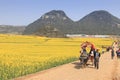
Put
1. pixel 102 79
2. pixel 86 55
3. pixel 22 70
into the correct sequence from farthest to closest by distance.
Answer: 1. pixel 86 55
2. pixel 22 70
3. pixel 102 79

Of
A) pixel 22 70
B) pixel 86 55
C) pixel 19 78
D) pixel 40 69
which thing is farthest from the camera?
pixel 86 55

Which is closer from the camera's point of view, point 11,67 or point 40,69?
point 11,67

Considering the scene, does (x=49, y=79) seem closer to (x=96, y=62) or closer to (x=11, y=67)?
(x=11, y=67)

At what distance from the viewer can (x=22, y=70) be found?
78.5 feet

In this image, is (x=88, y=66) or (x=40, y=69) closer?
(x=40, y=69)

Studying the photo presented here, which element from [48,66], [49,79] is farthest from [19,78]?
[48,66]

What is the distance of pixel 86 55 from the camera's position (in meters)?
28.7

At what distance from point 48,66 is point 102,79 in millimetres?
7283

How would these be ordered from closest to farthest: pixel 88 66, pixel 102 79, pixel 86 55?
pixel 102 79 < pixel 86 55 < pixel 88 66

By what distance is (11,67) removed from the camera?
2419 centimetres

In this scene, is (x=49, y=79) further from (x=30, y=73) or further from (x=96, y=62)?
(x=96, y=62)

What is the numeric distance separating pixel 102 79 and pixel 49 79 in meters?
3.19

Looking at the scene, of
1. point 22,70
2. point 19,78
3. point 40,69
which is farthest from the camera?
point 40,69

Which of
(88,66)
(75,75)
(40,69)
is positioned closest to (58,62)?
(88,66)
